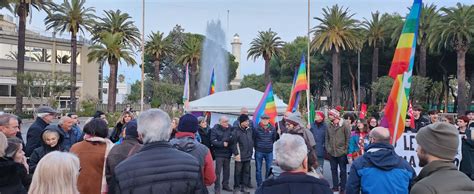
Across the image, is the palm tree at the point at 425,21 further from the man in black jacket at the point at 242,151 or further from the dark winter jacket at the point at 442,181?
the dark winter jacket at the point at 442,181

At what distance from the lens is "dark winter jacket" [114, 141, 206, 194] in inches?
147

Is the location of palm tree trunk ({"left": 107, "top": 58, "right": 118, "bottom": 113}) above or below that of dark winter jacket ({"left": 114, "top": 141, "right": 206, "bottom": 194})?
above

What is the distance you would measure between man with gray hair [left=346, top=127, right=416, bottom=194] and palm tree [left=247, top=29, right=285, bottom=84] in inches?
2022

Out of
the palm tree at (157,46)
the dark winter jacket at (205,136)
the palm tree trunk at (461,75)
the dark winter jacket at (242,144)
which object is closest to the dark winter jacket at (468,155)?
the dark winter jacket at (242,144)

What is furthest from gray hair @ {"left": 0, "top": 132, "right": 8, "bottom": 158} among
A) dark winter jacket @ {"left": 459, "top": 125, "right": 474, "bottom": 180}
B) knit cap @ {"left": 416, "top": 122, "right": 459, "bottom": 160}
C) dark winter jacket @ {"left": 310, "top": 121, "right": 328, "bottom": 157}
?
dark winter jacket @ {"left": 310, "top": 121, "right": 328, "bottom": 157}

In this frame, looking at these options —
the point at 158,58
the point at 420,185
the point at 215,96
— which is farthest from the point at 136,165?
the point at 158,58

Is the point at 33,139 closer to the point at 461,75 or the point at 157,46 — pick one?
the point at 461,75

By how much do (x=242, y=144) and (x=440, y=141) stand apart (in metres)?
7.41

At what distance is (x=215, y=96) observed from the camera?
19688mm

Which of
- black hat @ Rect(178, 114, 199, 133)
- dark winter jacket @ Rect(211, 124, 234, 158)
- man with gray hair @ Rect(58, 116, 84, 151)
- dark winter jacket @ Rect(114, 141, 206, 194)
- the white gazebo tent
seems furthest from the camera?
the white gazebo tent

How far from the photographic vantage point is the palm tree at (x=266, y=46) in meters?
57.0

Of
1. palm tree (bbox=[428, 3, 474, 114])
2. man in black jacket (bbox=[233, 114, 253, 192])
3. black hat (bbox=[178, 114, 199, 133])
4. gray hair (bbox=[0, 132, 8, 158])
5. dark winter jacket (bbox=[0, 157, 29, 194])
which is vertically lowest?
man in black jacket (bbox=[233, 114, 253, 192])

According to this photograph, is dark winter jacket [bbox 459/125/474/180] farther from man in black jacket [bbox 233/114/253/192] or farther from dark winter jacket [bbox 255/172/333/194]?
man in black jacket [bbox 233/114/253/192]

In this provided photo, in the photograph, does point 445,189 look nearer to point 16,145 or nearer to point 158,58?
point 16,145
